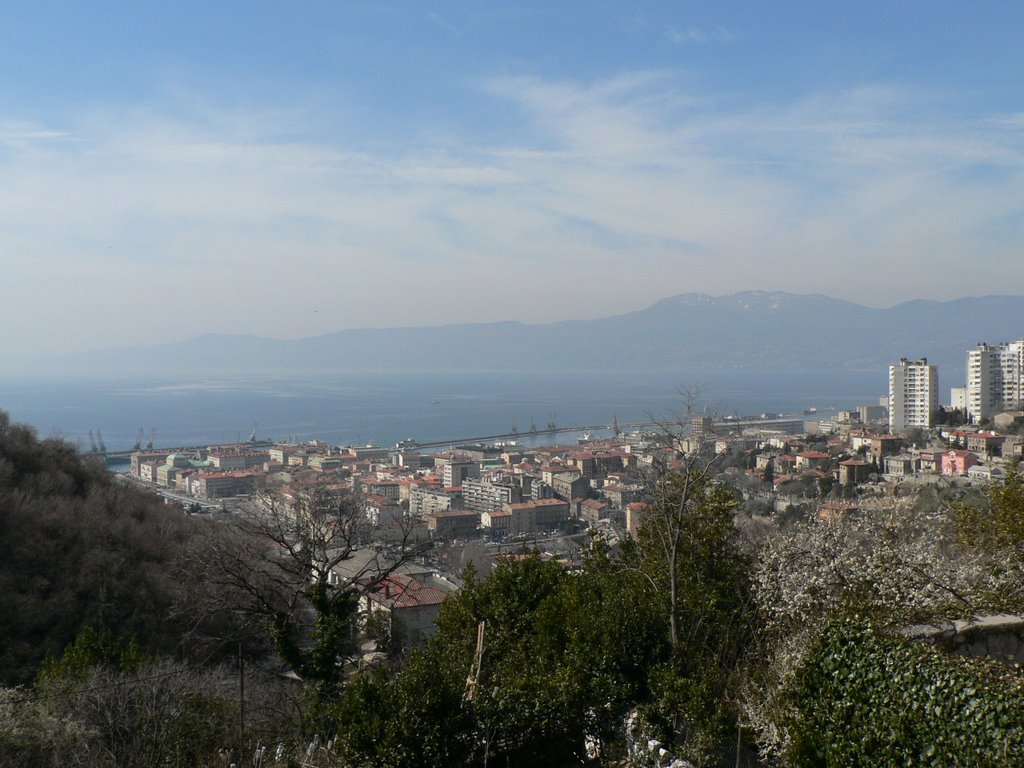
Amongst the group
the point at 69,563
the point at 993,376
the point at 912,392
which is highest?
the point at 993,376

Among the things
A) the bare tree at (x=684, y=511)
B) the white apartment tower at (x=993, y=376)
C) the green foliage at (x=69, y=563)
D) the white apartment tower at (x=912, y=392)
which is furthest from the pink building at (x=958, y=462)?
the white apartment tower at (x=912, y=392)

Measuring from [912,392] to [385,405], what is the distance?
2800 inches

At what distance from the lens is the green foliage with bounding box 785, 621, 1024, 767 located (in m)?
2.80

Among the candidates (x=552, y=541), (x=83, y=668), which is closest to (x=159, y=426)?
(x=552, y=541)

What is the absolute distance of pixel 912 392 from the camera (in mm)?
49344

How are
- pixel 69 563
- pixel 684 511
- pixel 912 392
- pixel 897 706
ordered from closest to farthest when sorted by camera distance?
pixel 897 706 → pixel 684 511 → pixel 69 563 → pixel 912 392

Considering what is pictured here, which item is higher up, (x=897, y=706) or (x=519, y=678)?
(x=897, y=706)

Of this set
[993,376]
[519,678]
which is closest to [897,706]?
[519,678]

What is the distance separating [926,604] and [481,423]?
269 feet

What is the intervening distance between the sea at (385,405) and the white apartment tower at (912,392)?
635 inches

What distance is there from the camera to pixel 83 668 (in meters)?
7.39

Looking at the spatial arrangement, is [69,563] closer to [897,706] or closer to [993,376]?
[897,706]

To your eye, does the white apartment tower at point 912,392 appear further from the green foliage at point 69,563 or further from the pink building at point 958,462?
the green foliage at point 69,563

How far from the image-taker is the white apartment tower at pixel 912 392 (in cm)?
4759
